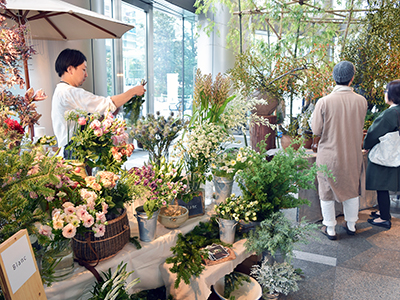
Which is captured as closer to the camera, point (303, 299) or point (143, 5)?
point (303, 299)

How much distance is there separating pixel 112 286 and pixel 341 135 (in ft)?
7.52

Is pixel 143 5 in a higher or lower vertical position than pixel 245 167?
higher

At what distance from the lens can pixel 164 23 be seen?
24.5ft

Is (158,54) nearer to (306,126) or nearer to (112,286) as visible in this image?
(306,126)

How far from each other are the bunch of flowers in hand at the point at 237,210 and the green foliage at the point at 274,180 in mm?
62

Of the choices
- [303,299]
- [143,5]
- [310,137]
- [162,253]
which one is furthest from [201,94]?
[143,5]

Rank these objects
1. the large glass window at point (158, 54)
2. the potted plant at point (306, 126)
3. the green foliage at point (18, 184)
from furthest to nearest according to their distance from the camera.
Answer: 1. the large glass window at point (158, 54)
2. the potted plant at point (306, 126)
3. the green foliage at point (18, 184)

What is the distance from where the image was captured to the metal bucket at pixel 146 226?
61.7 inches

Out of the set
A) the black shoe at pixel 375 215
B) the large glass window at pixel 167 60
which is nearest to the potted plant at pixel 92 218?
the black shoe at pixel 375 215

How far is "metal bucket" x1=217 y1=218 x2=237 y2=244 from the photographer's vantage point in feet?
5.95

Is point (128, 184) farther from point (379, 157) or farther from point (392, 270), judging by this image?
point (379, 157)

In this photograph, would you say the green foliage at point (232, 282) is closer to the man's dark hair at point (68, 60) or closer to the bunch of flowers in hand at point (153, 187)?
the bunch of flowers in hand at point (153, 187)

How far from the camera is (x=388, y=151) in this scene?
10.2ft

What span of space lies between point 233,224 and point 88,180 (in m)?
0.85
